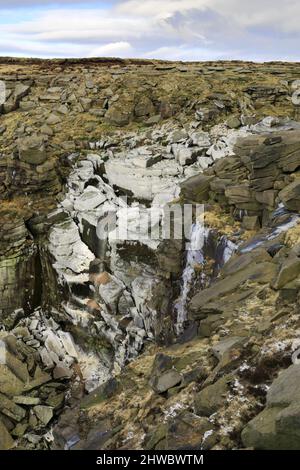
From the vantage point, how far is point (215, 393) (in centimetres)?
736

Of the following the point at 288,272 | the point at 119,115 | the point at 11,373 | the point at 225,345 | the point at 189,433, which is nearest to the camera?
the point at 189,433

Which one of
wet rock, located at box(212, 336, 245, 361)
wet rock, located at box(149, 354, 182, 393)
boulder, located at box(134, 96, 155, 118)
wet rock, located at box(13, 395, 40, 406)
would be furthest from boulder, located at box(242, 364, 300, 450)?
boulder, located at box(134, 96, 155, 118)

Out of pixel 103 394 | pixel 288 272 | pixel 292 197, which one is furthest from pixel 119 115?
pixel 103 394

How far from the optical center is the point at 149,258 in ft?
56.0

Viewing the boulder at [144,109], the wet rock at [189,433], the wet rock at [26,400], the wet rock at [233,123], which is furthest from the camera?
the boulder at [144,109]

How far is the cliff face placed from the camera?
315 inches

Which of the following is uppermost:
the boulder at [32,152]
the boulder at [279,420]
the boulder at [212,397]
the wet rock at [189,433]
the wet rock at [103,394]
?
the boulder at [32,152]

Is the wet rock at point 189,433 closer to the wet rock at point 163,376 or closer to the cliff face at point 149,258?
the cliff face at point 149,258

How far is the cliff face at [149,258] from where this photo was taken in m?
8.01

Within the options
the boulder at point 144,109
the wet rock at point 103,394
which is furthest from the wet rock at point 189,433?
the boulder at point 144,109

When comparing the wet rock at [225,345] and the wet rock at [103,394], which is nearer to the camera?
the wet rock at [225,345]

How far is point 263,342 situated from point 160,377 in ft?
7.37

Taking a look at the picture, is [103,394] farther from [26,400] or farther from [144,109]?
[144,109]
